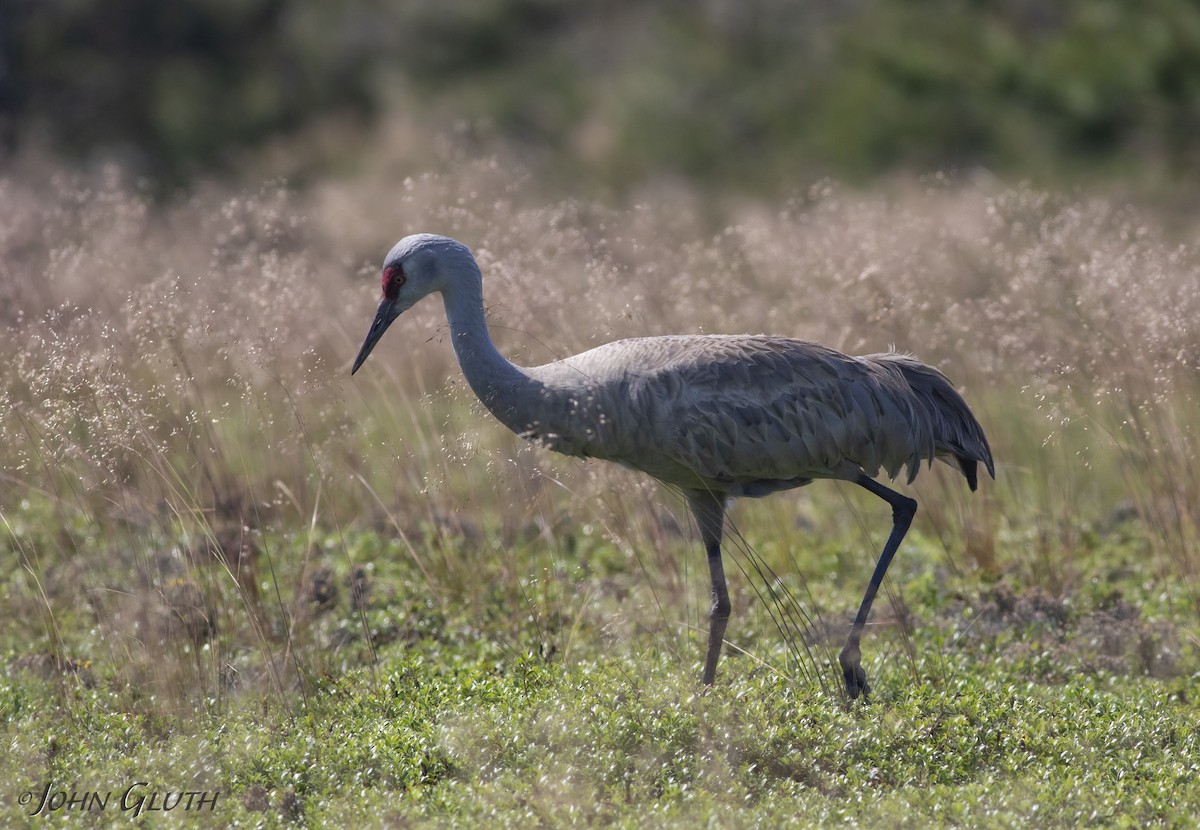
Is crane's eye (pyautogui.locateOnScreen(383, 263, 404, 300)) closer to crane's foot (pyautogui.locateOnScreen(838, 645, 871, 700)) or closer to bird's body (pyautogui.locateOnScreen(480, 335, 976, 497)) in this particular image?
bird's body (pyautogui.locateOnScreen(480, 335, 976, 497))

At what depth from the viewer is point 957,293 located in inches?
336

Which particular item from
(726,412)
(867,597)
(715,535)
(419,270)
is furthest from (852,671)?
(419,270)

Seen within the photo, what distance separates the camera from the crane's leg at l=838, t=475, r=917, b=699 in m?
5.17

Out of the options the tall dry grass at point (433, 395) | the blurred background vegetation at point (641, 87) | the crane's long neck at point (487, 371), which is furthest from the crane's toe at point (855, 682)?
the blurred background vegetation at point (641, 87)

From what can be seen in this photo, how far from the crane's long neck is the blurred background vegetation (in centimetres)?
877

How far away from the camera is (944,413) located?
18.9 feet

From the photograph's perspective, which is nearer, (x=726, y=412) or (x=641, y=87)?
(x=726, y=412)

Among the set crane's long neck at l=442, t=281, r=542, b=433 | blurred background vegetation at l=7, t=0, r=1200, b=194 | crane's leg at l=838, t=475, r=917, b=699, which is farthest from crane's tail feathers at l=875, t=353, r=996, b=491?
blurred background vegetation at l=7, t=0, r=1200, b=194

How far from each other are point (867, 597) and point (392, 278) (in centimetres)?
208

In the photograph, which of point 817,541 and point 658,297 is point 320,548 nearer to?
point 658,297

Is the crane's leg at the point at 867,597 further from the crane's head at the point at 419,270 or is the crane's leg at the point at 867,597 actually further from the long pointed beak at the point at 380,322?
the long pointed beak at the point at 380,322

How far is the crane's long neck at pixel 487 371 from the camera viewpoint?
520 cm

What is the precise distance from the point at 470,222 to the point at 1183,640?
12.1 ft

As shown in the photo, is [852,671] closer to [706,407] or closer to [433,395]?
[706,407]
